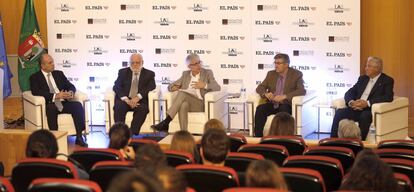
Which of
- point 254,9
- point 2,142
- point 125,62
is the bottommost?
point 2,142

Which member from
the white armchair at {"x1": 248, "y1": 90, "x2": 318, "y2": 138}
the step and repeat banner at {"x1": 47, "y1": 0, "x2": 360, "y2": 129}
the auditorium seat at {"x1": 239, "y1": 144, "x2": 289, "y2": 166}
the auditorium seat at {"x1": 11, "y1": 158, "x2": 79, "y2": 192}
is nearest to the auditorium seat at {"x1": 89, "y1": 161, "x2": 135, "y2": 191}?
the auditorium seat at {"x1": 11, "y1": 158, "x2": 79, "y2": 192}

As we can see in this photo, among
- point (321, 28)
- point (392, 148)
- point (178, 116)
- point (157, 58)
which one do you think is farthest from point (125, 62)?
point (392, 148)

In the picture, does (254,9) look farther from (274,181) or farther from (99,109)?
(274,181)

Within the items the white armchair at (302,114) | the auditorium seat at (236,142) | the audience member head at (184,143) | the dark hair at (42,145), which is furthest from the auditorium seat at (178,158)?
the white armchair at (302,114)

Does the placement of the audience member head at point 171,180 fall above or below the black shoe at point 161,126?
above

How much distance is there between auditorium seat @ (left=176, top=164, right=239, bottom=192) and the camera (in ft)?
14.0

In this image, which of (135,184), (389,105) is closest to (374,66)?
(389,105)

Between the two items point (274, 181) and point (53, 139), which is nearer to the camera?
point (274, 181)

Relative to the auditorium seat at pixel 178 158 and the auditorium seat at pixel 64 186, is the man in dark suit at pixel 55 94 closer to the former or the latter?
the auditorium seat at pixel 178 158

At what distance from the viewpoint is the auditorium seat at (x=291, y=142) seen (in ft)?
20.1

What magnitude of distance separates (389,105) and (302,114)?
1.19m

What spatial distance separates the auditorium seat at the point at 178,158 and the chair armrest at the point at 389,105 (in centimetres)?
425

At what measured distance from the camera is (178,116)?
9.68 m

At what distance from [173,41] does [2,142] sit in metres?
3.77
